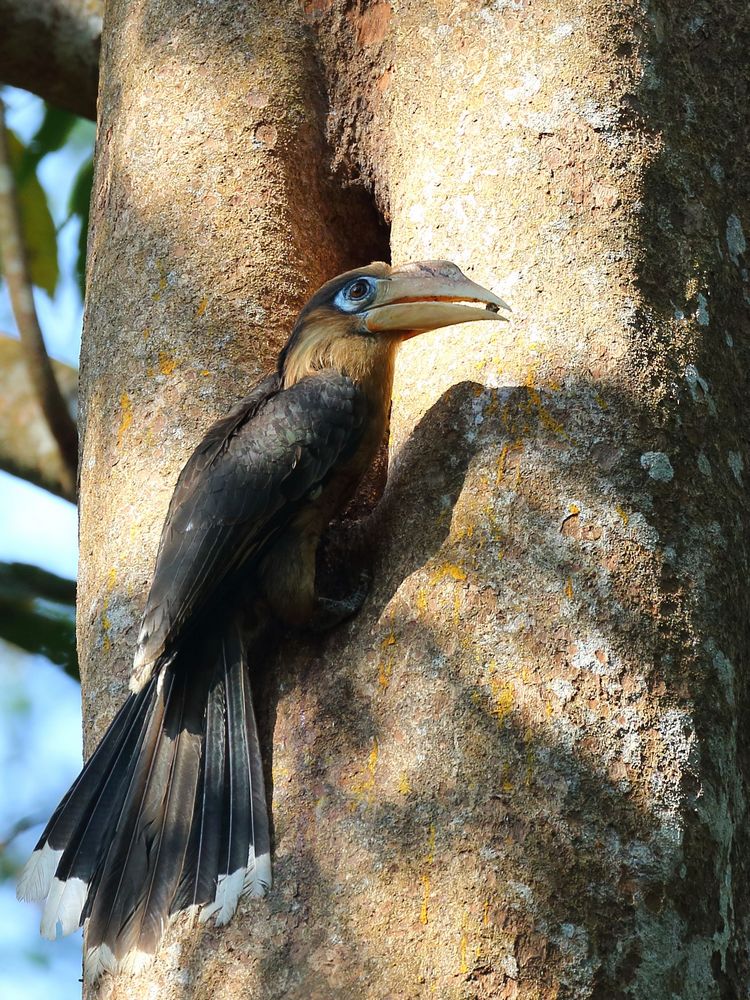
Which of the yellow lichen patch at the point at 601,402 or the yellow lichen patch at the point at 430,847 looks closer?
the yellow lichen patch at the point at 430,847

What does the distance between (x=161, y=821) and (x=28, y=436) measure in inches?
112

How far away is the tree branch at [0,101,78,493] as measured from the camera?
487 cm

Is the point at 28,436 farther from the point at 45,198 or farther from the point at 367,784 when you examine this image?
the point at 367,784

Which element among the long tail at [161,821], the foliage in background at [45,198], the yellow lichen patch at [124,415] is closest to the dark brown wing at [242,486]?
the long tail at [161,821]

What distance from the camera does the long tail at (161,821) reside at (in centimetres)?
247

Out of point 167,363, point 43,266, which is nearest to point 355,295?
point 167,363

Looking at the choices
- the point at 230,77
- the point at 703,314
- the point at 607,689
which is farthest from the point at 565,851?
the point at 230,77

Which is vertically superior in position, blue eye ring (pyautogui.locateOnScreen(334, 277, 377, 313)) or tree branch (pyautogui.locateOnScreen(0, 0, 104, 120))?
tree branch (pyautogui.locateOnScreen(0, 0, 104, 120))

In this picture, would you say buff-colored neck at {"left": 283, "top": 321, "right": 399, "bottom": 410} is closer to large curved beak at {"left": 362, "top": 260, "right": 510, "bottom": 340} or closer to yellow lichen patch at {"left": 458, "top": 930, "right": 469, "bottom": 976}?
large curved beak at {"left": 362, "top": 260, "right": 510, "bottom": 340}

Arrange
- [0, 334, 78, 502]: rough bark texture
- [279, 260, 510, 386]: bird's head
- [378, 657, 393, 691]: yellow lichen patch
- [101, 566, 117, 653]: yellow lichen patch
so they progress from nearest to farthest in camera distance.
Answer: [378, 657, 393, 691]: yellow lichen patch, [101, 566, 117, 653]: yellow lichen patch, [279, 260, 510, 386]: bird's head, [0, 334, 78, 502]: rough bark texture

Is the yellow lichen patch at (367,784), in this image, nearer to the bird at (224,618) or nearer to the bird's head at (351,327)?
the bird at (224,618)

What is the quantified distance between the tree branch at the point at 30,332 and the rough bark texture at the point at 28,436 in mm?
69

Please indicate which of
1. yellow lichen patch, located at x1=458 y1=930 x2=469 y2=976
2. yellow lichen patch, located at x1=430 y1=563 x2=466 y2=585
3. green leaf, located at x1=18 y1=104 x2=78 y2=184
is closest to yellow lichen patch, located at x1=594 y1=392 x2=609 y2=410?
yellow lichen patch, located at x1=430 y1=563 x2=466 y2=585

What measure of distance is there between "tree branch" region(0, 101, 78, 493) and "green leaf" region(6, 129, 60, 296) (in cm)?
56
